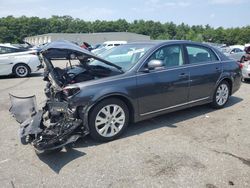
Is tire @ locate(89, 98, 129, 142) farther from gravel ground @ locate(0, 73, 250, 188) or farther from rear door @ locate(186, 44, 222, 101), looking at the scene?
rear door @ locate(186, 44, 222, 101)

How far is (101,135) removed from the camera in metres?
4.59

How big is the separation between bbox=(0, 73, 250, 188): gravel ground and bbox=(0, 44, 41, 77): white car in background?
7318 millimetres

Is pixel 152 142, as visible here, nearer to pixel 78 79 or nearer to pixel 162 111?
pixel 162 111

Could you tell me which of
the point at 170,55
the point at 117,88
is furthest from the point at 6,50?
the point at 117,88

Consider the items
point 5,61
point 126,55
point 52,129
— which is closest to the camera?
point 52,129

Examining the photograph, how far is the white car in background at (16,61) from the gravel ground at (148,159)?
7.32 metres

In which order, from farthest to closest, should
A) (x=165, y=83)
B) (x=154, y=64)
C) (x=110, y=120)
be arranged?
(x=165, y=83) < (x=154, y=64) < (x=110, y=120)

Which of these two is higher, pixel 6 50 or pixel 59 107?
pixel 6 50

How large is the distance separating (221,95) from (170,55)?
1.83 meters

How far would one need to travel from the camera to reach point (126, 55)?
18.0 ft

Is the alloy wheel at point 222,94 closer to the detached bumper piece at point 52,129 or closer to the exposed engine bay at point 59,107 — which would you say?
the exposed engine bay at point 59,107

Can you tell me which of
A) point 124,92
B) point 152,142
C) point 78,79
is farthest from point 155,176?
point 78,79

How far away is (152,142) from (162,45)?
1.91m

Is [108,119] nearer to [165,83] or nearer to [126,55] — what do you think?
[165,83]
